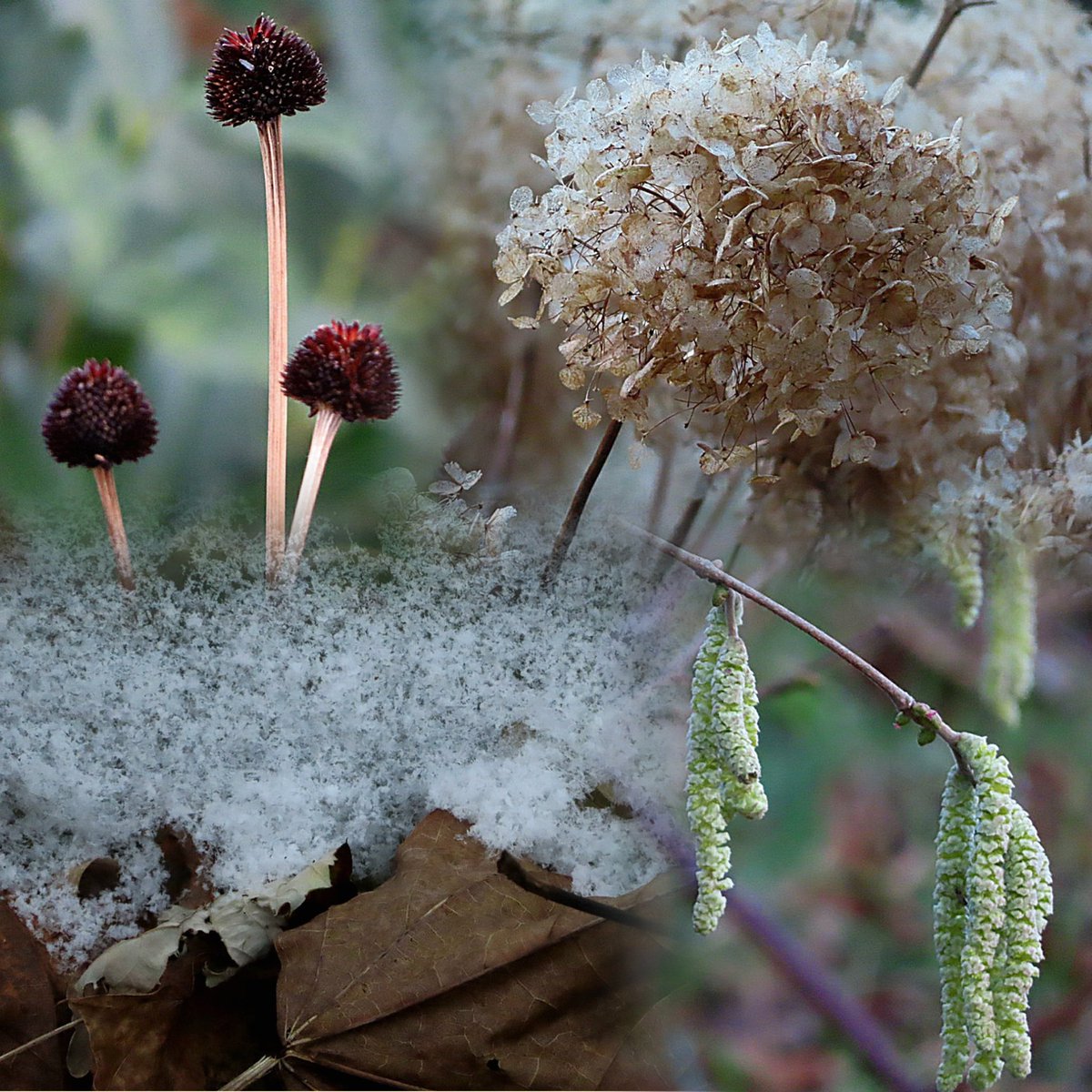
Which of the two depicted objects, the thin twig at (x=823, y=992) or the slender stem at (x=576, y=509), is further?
the thin twig at (x=823, y=992)

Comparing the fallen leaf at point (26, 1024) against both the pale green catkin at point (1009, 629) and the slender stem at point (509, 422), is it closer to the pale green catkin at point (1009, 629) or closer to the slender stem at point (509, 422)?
the slender stem at point (509, 422)

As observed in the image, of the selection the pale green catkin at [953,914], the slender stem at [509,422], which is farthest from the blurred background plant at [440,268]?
the pale green catkin at [953,914]

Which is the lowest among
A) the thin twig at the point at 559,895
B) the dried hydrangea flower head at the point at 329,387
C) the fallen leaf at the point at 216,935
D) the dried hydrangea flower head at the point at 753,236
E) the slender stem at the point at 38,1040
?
the slender stem at the point at 38,1040

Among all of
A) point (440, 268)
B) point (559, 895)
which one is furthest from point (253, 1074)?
point (440, 268)

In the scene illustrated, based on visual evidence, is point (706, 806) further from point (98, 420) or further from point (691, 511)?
point (98, 420)

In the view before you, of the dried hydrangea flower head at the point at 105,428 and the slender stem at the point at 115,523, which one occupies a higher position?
the dried hydrangea flower head at the point at 105,428

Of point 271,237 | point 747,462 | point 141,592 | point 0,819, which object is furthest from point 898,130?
point 0,819

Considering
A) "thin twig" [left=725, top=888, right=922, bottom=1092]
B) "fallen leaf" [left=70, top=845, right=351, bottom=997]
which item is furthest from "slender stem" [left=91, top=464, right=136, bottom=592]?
"thin twig" [left=725, top=888, right=922, bottom=1092]
